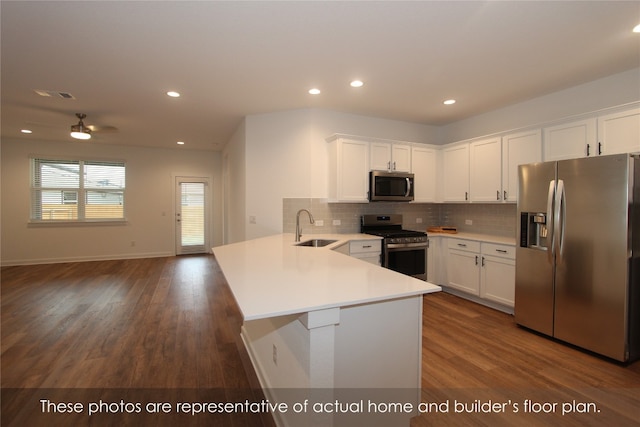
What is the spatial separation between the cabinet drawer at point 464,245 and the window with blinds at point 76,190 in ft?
23.5

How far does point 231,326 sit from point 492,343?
8.66ft

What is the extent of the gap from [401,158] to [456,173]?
87 cm

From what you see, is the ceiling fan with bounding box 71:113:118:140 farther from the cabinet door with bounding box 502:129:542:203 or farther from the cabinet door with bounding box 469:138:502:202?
the cabinet door with bounding box 502:129:542:203

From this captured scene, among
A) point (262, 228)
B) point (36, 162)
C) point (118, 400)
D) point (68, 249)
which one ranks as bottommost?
point (118, 400)

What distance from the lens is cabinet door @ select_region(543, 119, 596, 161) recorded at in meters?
2.92

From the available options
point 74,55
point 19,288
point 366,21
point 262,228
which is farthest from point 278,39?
point 19,288

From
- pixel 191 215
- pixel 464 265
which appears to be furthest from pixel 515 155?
pixel 191 215

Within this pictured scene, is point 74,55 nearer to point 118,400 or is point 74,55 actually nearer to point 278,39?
point 278,39

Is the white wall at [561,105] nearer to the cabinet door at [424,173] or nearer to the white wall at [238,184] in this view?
the cabinet door at [424,173]

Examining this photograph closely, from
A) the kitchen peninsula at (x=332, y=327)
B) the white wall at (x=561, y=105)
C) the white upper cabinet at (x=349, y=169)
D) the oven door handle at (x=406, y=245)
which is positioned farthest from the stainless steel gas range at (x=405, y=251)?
the kitchen peninsula at (x=332, y=327)

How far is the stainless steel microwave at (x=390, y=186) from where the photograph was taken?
4.11 metres

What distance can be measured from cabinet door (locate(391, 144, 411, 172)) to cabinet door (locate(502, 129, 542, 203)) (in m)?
1.22

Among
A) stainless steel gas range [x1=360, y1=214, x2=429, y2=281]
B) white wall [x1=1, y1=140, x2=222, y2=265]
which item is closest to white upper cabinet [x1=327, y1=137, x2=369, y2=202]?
stainless steel gas range [x1=360, y1=214, x2=429, y2=281]

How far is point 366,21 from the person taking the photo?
213cm
